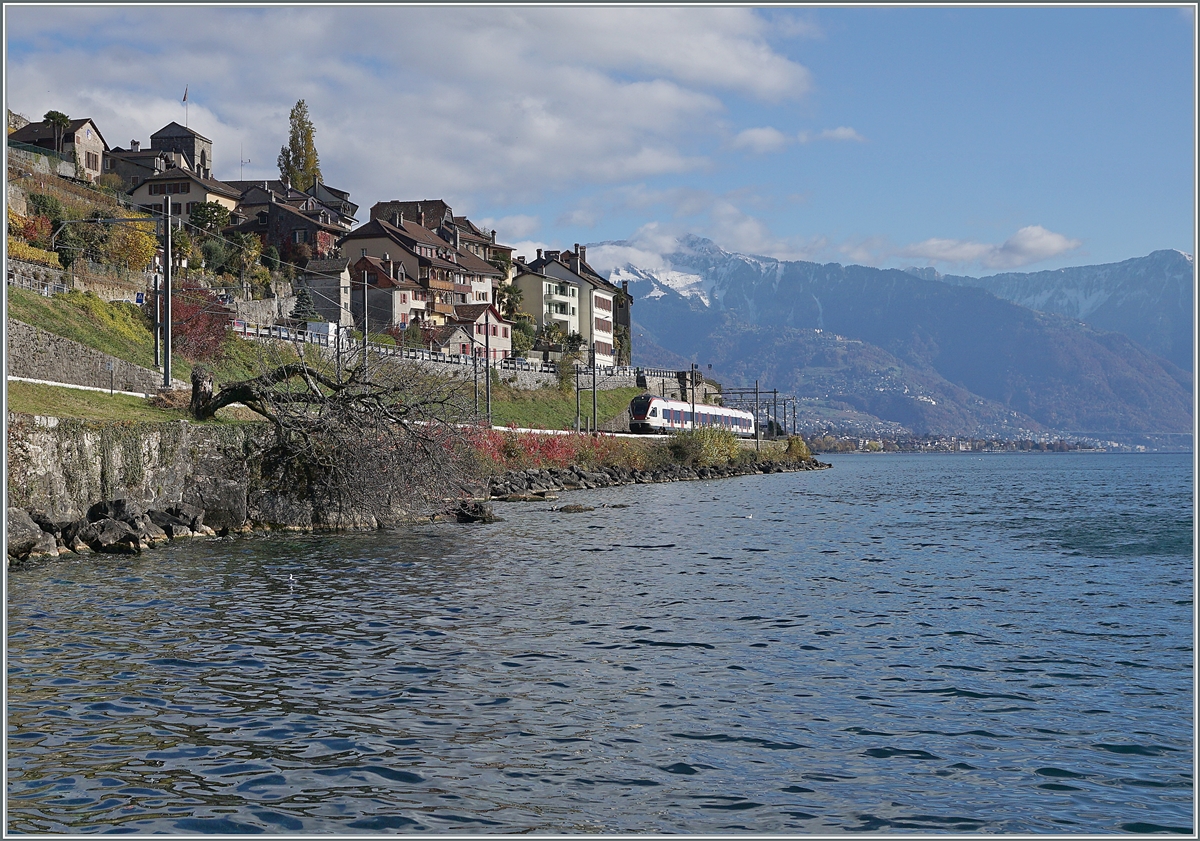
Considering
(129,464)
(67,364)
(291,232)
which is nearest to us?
(129,464)

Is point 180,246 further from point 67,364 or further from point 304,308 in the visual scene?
point 67,364

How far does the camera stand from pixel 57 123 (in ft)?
312

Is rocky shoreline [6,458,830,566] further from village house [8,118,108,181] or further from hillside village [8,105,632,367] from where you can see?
village house [8,118,108,181]

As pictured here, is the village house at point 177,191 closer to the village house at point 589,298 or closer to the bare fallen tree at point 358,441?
the village house at point 589,298

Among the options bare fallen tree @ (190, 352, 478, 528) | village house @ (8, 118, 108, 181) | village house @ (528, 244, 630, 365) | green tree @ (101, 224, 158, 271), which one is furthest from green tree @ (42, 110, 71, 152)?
bare fallen tree @ (190, 352, 478, 528)

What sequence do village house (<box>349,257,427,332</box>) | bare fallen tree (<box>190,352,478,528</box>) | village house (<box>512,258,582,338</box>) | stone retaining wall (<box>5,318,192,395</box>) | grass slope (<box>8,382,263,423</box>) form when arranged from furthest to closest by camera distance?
village house (<box>512,258,582,338</box>) < village house (<box>349,257,427,332</box>) < stone retaining wall (<box>5,318,192,395</box>) < bare fallen tree (<box>190,352,478,528</box>) < grass slope (<box>8,382,263,423</box>)

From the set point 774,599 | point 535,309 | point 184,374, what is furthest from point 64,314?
point 535,309

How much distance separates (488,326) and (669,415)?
813 inches

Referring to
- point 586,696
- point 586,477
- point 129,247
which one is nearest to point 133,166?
point 129,247

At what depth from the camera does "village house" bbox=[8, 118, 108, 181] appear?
315ft

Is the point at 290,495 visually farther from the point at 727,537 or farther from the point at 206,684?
the point at 206,684

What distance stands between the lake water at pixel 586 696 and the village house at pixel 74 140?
3271 inches

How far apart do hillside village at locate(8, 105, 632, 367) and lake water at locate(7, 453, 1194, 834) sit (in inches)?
2159

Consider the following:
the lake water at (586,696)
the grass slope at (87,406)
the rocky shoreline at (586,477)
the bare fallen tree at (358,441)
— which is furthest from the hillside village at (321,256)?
the lake water at (586,696)
